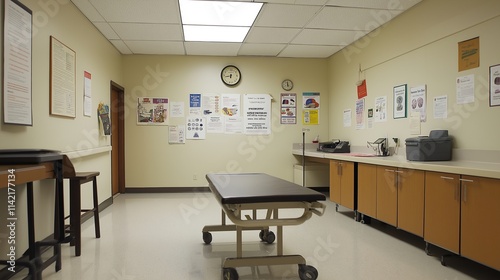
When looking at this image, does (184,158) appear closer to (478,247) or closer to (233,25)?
(233,25)

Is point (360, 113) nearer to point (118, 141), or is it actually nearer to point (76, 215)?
point (76, 215)

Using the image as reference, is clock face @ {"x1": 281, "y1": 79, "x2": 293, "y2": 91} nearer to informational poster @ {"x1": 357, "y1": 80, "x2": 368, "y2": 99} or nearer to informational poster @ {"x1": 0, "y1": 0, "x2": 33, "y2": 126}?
informational poster @ {"x1": 357, "y1": 80, "x2": 368, "y2": 99}

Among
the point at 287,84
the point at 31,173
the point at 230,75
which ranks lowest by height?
the point at 31,173

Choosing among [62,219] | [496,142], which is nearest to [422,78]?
[496,142]

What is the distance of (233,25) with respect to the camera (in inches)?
174

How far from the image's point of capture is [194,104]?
233 inches

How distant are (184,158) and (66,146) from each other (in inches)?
105

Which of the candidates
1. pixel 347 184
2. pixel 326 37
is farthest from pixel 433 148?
pixel 326 37

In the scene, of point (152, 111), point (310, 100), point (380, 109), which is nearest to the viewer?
point (380, 109)

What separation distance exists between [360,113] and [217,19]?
2.64m

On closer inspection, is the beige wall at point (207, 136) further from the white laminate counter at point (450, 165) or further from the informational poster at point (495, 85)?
the informational poster at point (495, 85)

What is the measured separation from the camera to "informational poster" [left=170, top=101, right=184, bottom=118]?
589 cm

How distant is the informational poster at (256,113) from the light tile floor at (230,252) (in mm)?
2226

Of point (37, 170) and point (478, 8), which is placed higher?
point (478, 8)
